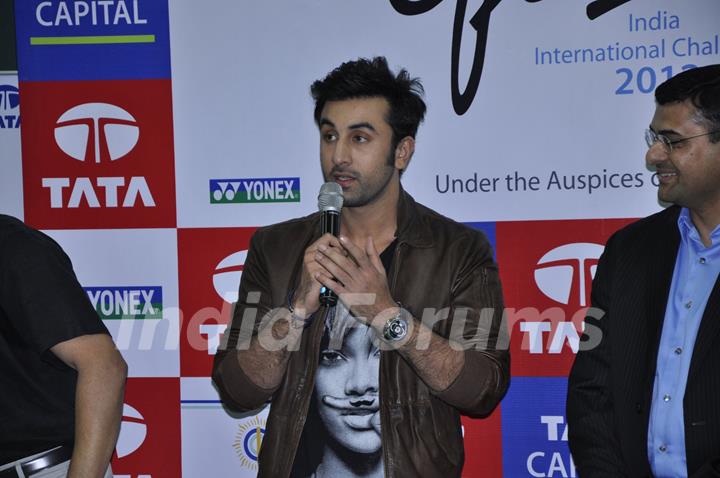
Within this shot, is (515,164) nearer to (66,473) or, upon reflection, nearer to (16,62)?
(66,473)

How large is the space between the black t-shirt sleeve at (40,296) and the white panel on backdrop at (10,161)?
1.31 m

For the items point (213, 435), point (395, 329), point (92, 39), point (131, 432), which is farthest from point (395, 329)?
point (92, 39)

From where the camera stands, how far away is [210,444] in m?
2.69

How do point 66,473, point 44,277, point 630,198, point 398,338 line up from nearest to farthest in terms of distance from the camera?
point 44,277, point 66,473, point 398,338, point 630,198

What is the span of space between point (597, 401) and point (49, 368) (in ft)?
4.68

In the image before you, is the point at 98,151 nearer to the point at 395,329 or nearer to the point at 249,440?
the point at 249,440

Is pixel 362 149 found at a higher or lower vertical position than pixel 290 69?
lower

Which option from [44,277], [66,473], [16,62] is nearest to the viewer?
[44,277]

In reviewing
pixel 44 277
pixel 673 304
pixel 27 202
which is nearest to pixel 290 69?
pixel 27 202

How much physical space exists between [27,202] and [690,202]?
7.50ft

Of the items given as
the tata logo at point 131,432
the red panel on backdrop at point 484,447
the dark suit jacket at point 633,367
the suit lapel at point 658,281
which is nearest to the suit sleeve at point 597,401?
the dark suit jacket at point 633,367

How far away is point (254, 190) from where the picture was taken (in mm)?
2670

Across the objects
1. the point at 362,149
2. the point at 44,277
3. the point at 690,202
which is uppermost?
the point at 362,149

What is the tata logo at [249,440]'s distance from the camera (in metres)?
2.68
